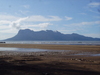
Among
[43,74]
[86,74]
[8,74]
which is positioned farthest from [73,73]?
[8,74]

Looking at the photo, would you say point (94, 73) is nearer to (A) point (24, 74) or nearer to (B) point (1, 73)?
(A) point (24, 74)

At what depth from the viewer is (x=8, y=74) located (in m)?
10.4

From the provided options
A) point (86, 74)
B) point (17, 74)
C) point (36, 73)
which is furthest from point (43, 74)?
point (86, 74)

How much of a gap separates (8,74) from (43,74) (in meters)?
2.18

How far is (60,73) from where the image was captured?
10.6 meters

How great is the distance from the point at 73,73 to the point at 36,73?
237cm

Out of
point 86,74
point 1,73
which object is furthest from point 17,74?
point 86,74

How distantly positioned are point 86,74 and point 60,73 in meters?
1.63

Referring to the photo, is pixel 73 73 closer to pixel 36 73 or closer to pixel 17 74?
pixel 36 73

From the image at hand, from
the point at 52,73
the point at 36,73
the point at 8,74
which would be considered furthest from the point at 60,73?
the point at 8,74

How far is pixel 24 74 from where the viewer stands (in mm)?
10375

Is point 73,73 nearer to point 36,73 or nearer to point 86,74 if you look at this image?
point 86,74

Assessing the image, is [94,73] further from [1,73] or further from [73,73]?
[1,73]

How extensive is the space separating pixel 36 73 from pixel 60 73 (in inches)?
60.5
